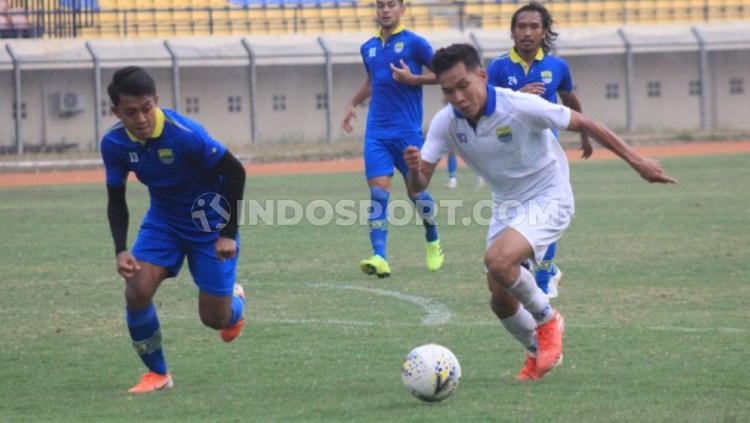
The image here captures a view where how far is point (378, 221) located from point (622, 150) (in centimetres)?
532

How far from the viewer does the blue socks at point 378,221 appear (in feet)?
39.9

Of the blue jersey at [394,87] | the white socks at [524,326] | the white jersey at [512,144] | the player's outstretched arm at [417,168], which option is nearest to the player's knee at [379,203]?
the blue jersey at [394,87]

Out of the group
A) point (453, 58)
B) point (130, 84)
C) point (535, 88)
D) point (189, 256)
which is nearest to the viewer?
point (130, 84)

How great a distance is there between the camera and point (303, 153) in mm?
31562

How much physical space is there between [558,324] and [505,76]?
3.37 meters

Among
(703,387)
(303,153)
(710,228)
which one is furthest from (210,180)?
(303,153)

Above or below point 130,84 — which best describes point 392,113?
below

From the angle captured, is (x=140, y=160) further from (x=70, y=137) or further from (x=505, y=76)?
(x=70, y=137)

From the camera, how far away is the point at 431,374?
6.62 meters

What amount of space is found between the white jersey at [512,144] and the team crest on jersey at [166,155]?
1.42 m

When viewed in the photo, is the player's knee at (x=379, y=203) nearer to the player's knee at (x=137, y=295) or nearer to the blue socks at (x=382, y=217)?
the blue socks at (x=382, y=217)

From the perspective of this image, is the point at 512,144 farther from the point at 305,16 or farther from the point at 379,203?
the point at 305,16

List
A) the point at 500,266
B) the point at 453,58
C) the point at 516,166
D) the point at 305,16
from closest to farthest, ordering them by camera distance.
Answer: the point at 453,58
the point at 500,266
the point at 516,166
the point at 305,16

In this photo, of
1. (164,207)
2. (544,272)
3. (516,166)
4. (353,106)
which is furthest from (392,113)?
(164,207)
